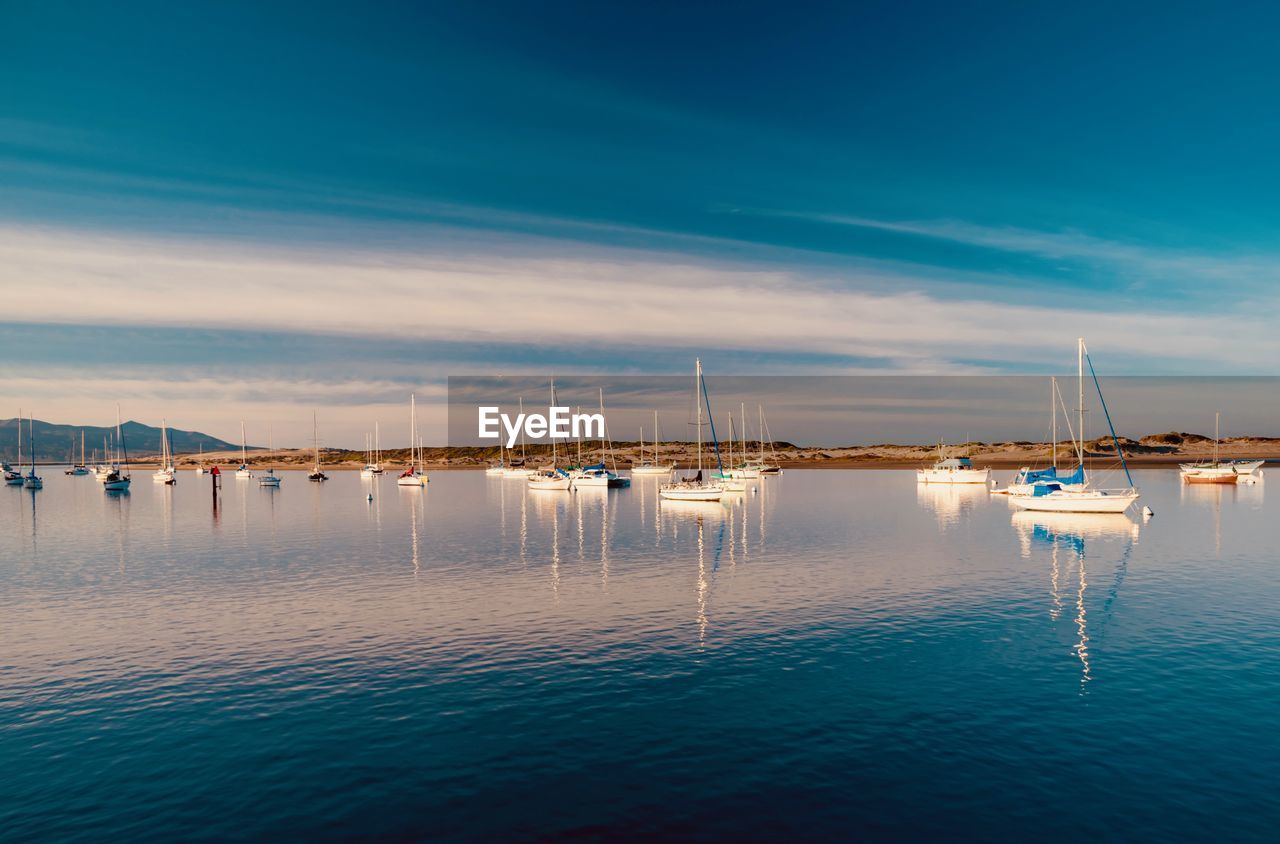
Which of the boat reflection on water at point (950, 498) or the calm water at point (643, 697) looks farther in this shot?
the boat reflection on water at point (950, 498)

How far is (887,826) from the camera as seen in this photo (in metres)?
15.4

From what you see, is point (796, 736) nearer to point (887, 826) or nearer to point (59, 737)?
point (887, 826)

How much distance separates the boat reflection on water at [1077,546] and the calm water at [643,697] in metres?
0.42

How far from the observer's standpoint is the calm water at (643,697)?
16.1 meters

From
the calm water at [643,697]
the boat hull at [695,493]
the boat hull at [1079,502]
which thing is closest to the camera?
the calm water at [643,697]

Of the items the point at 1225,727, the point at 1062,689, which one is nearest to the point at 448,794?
the point at 1062,689

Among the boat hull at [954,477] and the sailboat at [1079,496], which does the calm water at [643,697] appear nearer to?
the sailboat at [1079,496]

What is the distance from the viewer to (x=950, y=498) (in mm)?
109000

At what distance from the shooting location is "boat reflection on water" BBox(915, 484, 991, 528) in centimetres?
8281

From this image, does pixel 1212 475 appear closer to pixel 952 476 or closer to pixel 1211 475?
pixel 1211 475

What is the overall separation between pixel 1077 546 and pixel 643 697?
4628 cm

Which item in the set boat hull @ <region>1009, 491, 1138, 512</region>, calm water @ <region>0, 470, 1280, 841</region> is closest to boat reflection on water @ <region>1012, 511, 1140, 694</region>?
calm water @ <region>0, 470, 1280, 841</region>

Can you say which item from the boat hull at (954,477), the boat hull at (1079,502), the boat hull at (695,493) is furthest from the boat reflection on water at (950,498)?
the boat hull at (695,493)

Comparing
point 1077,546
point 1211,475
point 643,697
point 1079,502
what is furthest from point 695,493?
point 1211,475
